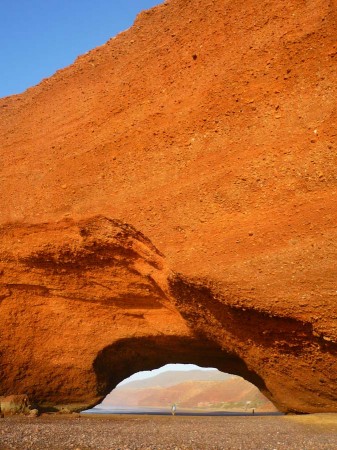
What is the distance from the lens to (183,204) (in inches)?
306

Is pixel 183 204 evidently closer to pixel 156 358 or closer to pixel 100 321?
pixel 100 321

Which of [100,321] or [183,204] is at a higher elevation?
[183,204]

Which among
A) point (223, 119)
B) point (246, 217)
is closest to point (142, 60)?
point (223, 119)

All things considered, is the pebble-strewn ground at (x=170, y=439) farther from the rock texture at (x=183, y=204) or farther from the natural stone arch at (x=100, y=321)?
the natural stone arch at (x=100, y=321)

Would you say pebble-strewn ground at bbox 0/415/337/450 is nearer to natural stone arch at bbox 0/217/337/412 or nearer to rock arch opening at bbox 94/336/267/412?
natural stone arch at bbox 0/217/337/412

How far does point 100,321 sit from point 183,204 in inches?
149

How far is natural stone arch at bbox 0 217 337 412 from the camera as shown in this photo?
7.82 metres

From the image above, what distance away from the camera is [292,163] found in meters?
6.98

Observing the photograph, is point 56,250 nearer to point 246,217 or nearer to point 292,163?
point 246,217

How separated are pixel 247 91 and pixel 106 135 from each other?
3.20 m

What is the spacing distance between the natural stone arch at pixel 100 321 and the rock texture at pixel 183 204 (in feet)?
0.12

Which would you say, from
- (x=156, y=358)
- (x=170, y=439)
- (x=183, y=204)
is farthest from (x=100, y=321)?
(x=170, y=439)

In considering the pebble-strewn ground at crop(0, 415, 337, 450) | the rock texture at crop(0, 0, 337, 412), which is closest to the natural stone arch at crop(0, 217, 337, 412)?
the rock texture at crop(0, 0, 337, 412)

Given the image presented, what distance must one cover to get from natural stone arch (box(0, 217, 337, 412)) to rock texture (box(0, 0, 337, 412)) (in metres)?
0.04
